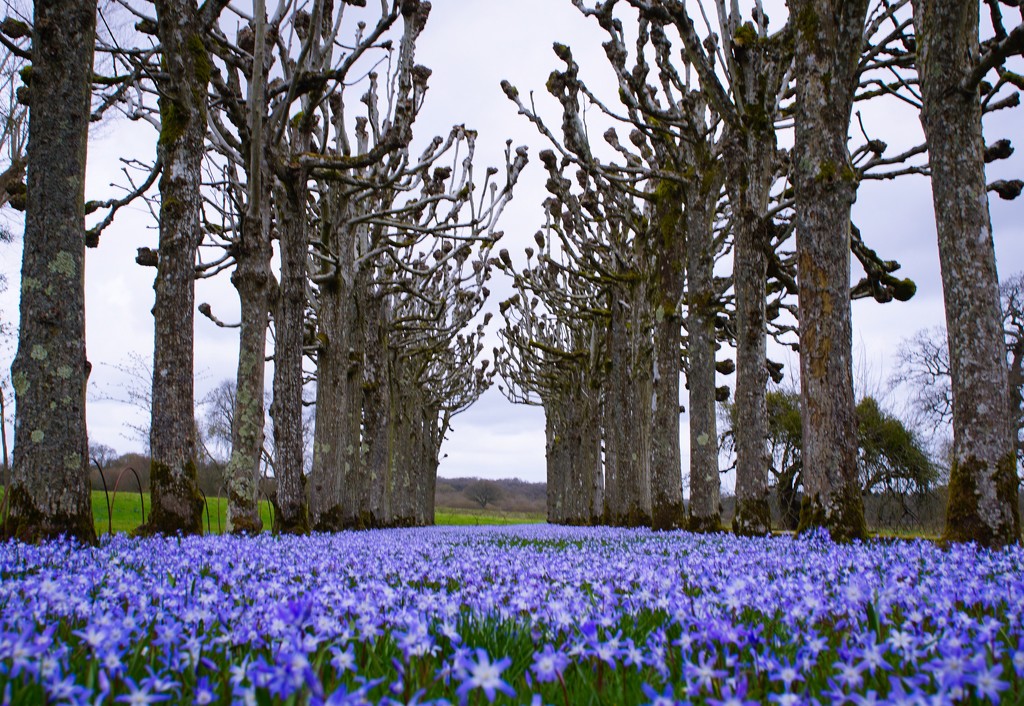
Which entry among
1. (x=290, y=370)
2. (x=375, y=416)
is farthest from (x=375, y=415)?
(x=290, y=370)

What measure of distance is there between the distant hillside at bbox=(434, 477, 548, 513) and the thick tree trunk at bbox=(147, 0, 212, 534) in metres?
65.5

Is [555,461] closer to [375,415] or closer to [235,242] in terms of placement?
[375,415]

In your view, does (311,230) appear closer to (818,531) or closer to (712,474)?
(712,474)

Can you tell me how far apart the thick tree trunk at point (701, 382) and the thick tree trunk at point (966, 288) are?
267 inches

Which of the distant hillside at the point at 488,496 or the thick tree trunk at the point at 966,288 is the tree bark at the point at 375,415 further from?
the distant hillside at the point at 488,496

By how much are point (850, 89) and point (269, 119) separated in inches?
382

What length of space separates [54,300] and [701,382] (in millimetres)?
12429

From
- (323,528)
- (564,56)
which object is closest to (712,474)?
(323,528)

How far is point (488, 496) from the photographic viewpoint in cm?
9581

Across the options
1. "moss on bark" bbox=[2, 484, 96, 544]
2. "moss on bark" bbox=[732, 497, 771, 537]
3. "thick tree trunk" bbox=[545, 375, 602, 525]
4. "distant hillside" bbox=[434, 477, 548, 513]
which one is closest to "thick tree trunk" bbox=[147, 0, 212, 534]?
"moss on bark" bbox=[2, 484, 96, 544]

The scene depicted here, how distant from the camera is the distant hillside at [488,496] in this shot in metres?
97.0

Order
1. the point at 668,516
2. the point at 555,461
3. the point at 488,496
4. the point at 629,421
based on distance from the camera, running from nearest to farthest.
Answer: the point at 668,516, the point at 629,421, the point at 555,461, the point at 488,496

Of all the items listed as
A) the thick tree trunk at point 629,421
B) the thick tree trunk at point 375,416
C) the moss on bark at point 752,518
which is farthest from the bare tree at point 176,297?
the thick tree trunk at point 629,421

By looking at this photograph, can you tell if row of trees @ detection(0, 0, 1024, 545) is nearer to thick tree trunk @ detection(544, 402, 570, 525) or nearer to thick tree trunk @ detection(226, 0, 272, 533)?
thick tree trunk @ detection(226, 0, 272, 533)
